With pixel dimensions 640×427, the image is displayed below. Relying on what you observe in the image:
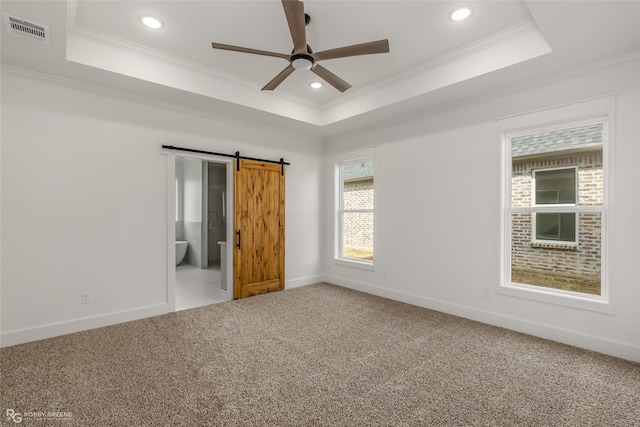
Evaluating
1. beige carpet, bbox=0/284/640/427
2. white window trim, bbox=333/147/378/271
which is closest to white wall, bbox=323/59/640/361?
white window trim, bbox=333/147/378/271

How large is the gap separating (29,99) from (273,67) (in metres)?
2.53

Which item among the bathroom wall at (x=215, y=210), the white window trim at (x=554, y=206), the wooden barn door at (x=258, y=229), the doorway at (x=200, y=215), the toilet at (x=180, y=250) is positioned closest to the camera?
the white window trim at (x=554, y=206)

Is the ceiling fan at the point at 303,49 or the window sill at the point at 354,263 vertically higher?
the ceiling fan at the point at 303,49

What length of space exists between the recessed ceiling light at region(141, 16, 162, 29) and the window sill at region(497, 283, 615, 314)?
176 inches

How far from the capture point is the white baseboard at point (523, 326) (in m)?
2.72

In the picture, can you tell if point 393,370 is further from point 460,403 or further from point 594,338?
point 594,338

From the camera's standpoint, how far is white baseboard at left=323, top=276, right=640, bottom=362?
2.72 metres

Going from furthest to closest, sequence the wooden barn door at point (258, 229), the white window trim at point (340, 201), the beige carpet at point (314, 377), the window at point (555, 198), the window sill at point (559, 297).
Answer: the white window trim at point (340, 201) → the wooden barn door at point (258, 229) → the window at point (555, 198) → the window sill at point (559, 297) → the beige carpet at point (314, 377)

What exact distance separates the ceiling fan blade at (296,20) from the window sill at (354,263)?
346cm

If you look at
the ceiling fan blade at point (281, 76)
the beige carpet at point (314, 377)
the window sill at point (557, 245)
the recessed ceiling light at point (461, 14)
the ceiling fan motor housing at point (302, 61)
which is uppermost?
the recessed ceiling light at point (461, 14)

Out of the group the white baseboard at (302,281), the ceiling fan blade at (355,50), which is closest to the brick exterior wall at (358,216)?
the white baseboard at (302,281)

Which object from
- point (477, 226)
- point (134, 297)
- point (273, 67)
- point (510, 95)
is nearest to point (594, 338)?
point (477, 226)

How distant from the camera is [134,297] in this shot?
3672 mm

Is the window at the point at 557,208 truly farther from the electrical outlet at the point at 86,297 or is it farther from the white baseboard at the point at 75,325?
the electrical outlet at the point at 86,297
